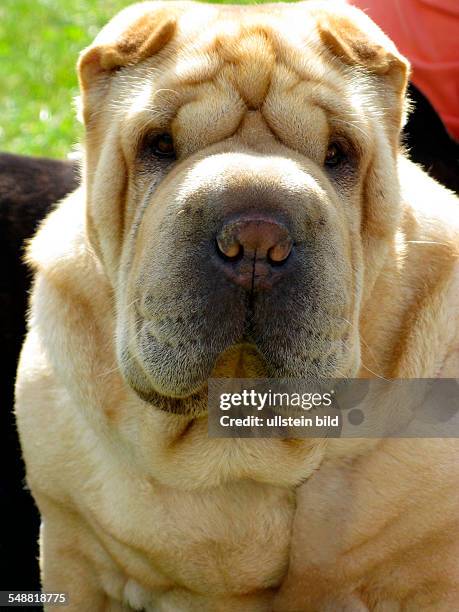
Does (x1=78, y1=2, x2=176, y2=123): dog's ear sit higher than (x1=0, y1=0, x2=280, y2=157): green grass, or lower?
higher

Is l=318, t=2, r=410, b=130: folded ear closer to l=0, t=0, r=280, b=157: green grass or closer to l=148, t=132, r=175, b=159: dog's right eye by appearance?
l=148, t=132, r=175, b=159: dog's right eye

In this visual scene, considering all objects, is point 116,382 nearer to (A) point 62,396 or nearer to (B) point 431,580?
(A) point 62,396

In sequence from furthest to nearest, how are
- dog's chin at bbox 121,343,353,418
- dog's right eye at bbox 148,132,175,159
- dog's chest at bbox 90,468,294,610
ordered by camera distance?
dog's chest at bbox 90,468,294,610, dog's right eye at bbox 148,132,175,159, dog's chin at bbox 121,343,353,418

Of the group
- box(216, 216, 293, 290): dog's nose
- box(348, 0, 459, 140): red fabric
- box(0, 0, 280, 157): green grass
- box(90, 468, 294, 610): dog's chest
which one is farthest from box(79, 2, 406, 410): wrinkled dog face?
box(0, 0, 280, 157): green grass

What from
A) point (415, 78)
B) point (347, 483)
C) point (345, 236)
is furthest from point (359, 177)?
point (415, 78)

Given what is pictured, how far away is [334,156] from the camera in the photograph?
2264 millimetres

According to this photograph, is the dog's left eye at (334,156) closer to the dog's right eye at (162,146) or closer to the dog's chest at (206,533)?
the dog's right eye at (162,146)

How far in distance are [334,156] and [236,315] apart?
0.45m

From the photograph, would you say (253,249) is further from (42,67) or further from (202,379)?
(42,67)

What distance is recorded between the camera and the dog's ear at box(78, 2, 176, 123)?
2.29m

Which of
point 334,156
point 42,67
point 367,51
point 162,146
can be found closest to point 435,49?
point 367,51

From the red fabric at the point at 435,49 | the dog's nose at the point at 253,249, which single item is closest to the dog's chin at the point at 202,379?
the dog's nose at the point at 253,249

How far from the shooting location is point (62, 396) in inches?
102

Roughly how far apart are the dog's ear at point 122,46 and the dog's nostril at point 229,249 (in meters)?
0.53
